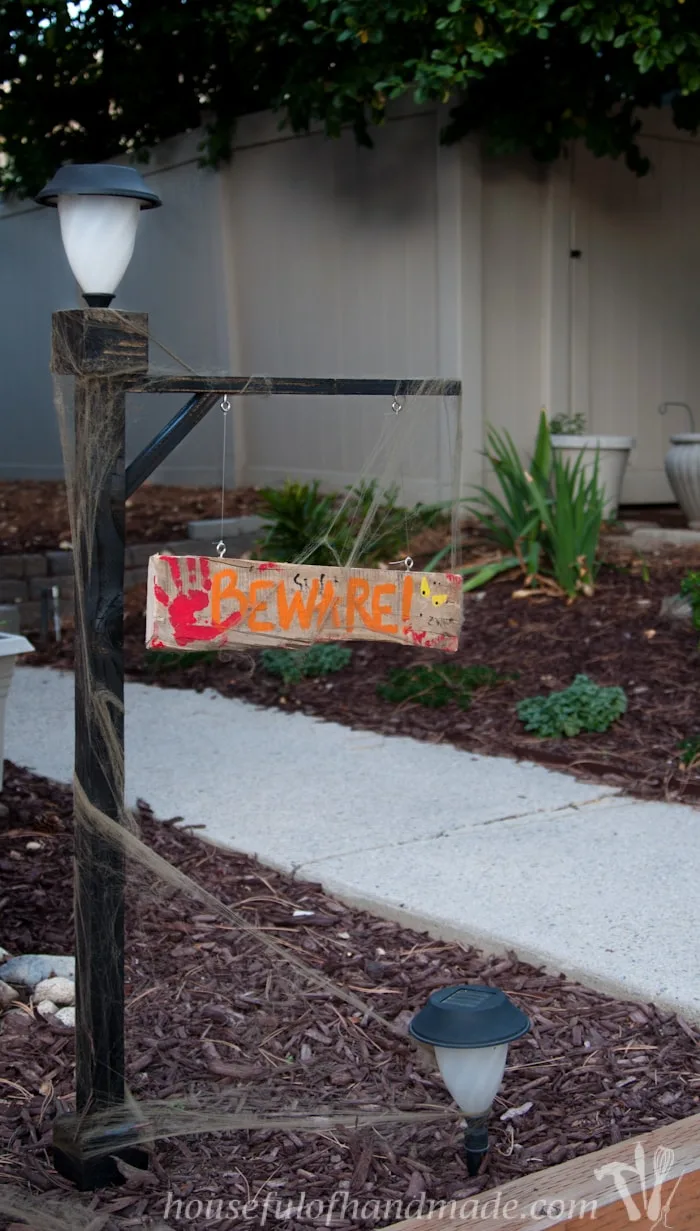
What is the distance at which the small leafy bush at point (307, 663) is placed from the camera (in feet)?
19.0

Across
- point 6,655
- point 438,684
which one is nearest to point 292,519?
point 438,684

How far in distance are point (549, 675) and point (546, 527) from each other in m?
1.22

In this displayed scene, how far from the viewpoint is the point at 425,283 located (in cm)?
807

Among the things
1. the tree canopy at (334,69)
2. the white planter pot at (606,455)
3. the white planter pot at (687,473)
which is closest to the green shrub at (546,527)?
the white planter pot at (606,455)

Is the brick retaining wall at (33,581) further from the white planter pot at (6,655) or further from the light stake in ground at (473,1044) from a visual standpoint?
the light stake in ground at (473,1044)

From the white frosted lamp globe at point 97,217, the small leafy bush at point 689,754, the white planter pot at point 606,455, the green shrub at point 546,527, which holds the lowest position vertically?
the small leafy bush at point 689,754

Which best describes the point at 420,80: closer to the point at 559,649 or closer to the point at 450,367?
the point at 450,367

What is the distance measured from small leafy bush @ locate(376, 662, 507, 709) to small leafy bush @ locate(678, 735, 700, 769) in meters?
1.03

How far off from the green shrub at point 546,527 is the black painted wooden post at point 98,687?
4163 mm

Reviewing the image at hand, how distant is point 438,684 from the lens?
546 cm

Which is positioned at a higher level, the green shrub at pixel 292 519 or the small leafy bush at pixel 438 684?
the green shrub at pixel 292 519

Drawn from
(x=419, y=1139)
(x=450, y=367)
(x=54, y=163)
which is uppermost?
(x=54, y=163)

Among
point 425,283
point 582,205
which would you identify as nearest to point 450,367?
point 425,283

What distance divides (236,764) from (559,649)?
1638 mm
